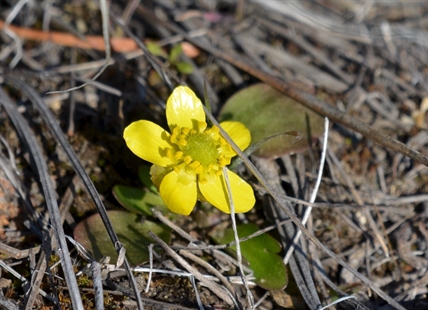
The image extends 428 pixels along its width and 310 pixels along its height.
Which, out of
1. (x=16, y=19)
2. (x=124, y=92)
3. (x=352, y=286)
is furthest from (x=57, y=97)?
(x=352, y=286)

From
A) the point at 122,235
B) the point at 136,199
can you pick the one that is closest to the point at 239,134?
the point at 136,199

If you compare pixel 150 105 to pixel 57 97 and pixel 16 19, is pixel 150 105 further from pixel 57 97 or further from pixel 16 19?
pixel 16 19

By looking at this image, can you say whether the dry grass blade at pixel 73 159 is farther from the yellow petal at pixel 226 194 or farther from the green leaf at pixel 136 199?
the yellow petal at pixel 226 194

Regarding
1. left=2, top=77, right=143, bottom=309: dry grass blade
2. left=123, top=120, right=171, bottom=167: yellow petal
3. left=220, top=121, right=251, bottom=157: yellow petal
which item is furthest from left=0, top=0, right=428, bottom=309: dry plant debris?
left=123, top=120, right=171, bottom=167: yellow petal

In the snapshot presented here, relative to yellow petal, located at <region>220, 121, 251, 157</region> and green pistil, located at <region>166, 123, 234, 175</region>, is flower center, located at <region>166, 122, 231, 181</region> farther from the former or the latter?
yellow petal, located at <region>220, 121, 251, 157</region>

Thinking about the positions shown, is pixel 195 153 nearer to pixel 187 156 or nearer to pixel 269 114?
pixel 187 156
